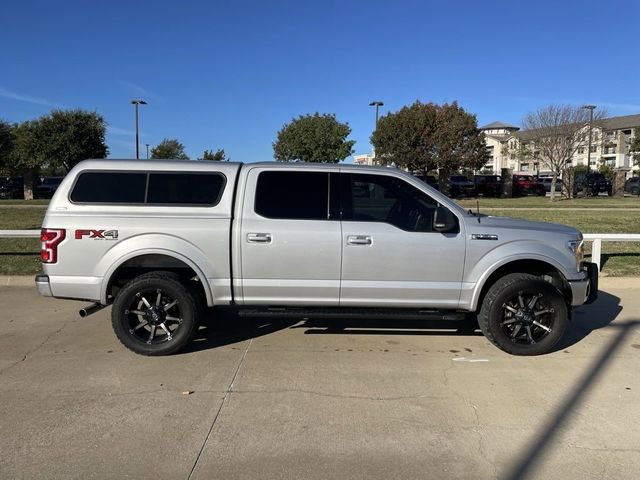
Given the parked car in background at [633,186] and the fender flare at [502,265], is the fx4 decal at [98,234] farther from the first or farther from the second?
the parked car in background at [633,186]

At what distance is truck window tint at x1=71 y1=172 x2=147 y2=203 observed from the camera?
5301mm

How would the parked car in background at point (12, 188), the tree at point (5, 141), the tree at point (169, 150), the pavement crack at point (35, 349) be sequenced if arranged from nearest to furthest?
1. the pavement crack at point (35, 349)
2. the tree at point (5, 141)
3. the parked car in background at point (12, 188)
4. the tree at point (169, 150)

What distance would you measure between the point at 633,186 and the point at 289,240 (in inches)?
1699

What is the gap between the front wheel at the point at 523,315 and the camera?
531 cm

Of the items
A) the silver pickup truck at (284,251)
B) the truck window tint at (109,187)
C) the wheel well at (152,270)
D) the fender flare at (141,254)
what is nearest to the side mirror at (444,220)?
the silver pickup truck at (284,251)

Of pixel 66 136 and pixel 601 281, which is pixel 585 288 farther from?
pixel 66 136

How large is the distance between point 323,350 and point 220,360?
105cm

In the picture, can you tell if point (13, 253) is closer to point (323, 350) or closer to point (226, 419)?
point (323, 350)

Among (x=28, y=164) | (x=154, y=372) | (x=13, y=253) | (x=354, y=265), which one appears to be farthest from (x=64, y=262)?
(x=28, y=164)

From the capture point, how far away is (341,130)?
40.5m

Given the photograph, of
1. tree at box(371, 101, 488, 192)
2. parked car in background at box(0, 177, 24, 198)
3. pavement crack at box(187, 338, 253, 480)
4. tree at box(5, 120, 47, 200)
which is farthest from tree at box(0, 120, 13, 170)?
pavement crack at box(187, 338, 253, 480)

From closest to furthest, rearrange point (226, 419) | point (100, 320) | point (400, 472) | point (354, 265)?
point (400, 472)
point (226, 419)
point (354, 265)
point (100, 320)

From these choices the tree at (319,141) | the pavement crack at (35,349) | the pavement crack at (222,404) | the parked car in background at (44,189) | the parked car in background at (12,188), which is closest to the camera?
the pavement crack at (222,404)

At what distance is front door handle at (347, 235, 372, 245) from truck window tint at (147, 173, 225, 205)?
1.35 metres
